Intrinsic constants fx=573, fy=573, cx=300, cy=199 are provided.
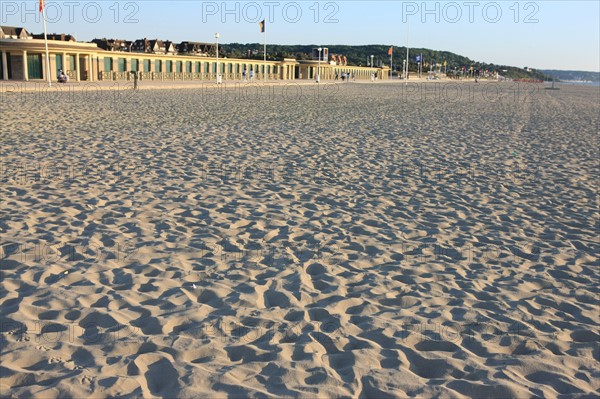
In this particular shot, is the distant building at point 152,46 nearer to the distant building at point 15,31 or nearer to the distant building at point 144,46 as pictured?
the distant building at point 144,46

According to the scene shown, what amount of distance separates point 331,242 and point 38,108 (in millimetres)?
16707

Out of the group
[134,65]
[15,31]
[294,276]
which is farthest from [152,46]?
[294,276]

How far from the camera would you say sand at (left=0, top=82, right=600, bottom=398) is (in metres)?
3.55

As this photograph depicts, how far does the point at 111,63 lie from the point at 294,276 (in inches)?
2040

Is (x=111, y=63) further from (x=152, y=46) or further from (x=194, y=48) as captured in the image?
(x=194, y=48)

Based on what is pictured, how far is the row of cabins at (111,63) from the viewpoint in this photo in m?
43.9

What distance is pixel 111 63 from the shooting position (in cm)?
5225

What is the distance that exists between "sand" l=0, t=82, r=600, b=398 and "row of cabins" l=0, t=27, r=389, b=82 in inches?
1478

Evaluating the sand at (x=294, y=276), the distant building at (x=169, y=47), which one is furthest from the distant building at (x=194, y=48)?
the sand at (x=294, y=276)

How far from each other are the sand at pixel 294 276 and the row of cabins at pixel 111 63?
37.5 m

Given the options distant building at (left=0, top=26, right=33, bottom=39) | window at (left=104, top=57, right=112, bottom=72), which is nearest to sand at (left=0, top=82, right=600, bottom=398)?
window at (left=104, top=57, right=112, bottom=72)

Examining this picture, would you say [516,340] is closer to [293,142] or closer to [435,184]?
[435,184]

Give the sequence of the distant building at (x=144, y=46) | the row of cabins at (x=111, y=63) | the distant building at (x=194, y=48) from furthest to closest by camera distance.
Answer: the distant building at (x=194, y=48)
the distant building at (x=144, y=46)
the row of cabins at (x=111, y=63)

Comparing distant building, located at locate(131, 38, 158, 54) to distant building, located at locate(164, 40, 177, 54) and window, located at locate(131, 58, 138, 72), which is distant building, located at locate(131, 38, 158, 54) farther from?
window, located at locate(131, 58, 138, 72)
